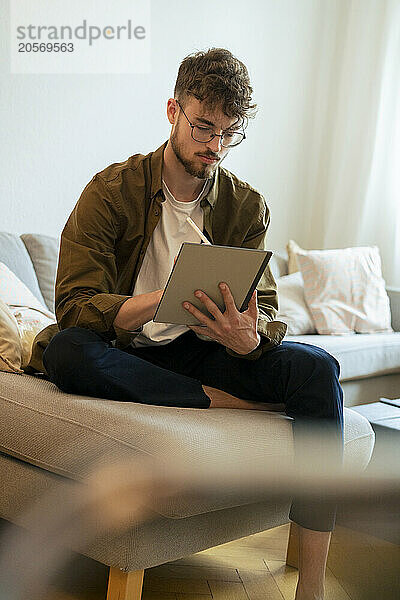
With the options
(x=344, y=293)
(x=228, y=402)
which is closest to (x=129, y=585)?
(x=228, y=402)

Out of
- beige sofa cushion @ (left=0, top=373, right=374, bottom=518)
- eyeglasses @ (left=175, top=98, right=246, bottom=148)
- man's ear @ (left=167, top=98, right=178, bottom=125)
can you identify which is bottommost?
beige sofa cushion @ (left=0, top=373, right=374, bottom=518)

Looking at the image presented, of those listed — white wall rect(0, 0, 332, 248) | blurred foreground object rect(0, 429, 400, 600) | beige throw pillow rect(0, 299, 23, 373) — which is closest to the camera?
blurred foreground object rect(0, 429, 400, 600)

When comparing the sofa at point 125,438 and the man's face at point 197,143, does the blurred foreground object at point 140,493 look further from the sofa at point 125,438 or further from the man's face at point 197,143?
the man's face at point 197,143

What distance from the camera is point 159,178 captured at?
1.23 meters

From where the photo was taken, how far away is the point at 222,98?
1.01 m

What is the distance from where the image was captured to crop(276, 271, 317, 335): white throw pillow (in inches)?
96.6

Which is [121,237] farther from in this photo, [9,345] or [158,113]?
[158,113]

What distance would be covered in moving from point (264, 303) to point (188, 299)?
10.8 inches

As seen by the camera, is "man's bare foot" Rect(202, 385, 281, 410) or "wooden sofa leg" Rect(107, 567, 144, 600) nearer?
"wooden sofa leg" Rect(107, 567, 144, 600)

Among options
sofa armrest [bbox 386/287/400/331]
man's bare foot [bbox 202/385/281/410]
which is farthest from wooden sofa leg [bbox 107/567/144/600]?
sofa armrest [bbox 386/287/400/331]

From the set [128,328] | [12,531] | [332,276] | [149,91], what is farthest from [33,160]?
[12,531]

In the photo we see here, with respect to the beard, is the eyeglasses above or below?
above

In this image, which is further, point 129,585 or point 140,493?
point 129,585

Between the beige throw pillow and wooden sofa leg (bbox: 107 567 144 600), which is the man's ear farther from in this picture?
wooden sofa leg (bbox: 107 567 144 600)
